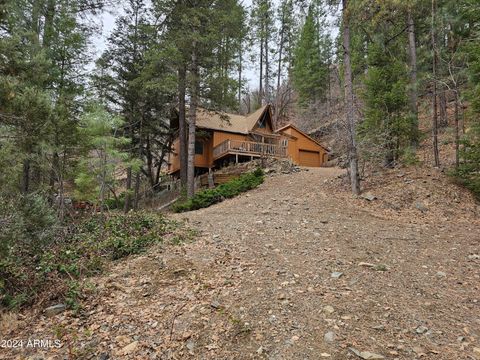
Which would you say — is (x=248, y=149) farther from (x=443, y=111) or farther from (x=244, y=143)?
(x=443, y=111)

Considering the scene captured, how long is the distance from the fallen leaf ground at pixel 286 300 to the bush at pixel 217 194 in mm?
4400

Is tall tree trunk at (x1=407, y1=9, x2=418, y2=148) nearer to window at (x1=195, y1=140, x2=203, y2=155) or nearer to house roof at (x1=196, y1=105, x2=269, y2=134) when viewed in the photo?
house roof at (x1=196, y1=105, x2=269, y2=134)

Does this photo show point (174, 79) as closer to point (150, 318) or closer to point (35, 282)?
point (35, 282)

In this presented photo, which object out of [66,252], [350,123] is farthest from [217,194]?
[66,252]

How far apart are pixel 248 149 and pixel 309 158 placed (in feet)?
24.3

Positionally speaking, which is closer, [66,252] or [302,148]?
[66,252]

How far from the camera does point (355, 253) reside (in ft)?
19.0

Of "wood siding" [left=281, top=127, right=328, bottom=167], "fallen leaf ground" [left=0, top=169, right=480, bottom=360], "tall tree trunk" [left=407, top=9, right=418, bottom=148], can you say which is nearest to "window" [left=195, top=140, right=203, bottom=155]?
"wood siding" [left=281, top=127, right=328, bottom=167]

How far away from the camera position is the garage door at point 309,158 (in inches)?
954

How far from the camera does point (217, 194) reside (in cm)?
1227

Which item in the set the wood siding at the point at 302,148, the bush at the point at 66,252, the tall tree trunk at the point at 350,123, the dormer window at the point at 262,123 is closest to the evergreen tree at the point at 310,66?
the wood siding at the point at 302,148

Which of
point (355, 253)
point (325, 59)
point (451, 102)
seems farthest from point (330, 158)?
point (355, 253)

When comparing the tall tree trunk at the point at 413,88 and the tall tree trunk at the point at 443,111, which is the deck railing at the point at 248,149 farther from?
the tall tree trunk at the point at 443,111

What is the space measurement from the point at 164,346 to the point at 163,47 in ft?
41.2
